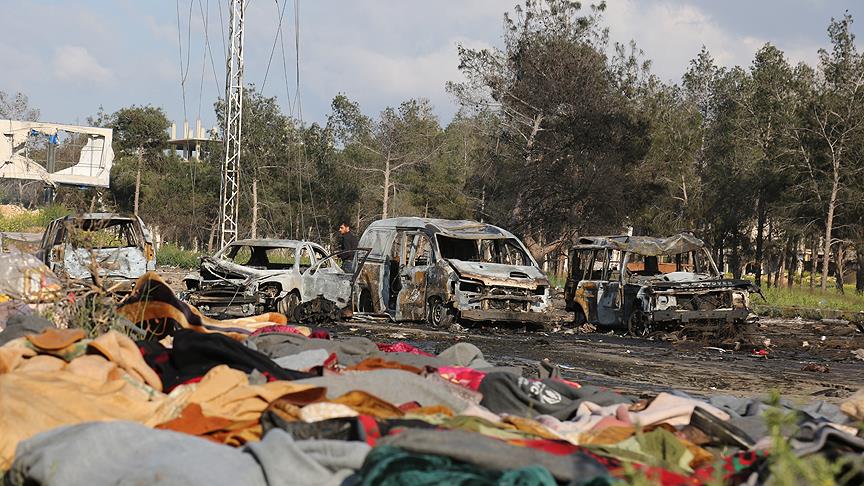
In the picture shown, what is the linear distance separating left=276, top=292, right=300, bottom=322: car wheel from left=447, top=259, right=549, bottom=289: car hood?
10.7 feet

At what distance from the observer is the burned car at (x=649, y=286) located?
1889 centimetres

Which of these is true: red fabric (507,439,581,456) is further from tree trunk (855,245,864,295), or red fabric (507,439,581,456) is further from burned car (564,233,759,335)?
tree trunk (855,245,864,295)

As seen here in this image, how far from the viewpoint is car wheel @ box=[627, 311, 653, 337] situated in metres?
19.3

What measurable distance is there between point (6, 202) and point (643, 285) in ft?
205

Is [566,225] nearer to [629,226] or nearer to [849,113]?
[629,226]

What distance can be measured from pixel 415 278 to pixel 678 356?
19.9 feet

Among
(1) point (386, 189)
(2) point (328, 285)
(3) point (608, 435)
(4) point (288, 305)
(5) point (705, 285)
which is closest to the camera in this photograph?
(3) point (608, 435)

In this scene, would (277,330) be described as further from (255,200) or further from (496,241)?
(255,200)

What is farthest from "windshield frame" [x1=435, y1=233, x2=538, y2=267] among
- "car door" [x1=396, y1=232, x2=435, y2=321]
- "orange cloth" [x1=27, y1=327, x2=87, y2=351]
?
"orange cloth" [x1=27, y1=327, x2=87, y2=351]

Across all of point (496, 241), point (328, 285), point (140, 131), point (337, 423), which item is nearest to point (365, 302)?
point (328, 285)

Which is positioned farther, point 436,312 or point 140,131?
point 140,131

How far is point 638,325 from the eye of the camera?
1970cm

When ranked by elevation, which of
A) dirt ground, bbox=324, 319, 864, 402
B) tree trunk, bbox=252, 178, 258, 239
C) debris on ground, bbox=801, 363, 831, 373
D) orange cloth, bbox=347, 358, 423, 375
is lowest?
dirt ground, bbox=324, 319, 864, 402

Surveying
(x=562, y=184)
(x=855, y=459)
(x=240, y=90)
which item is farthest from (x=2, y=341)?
(x=562, y=184)
